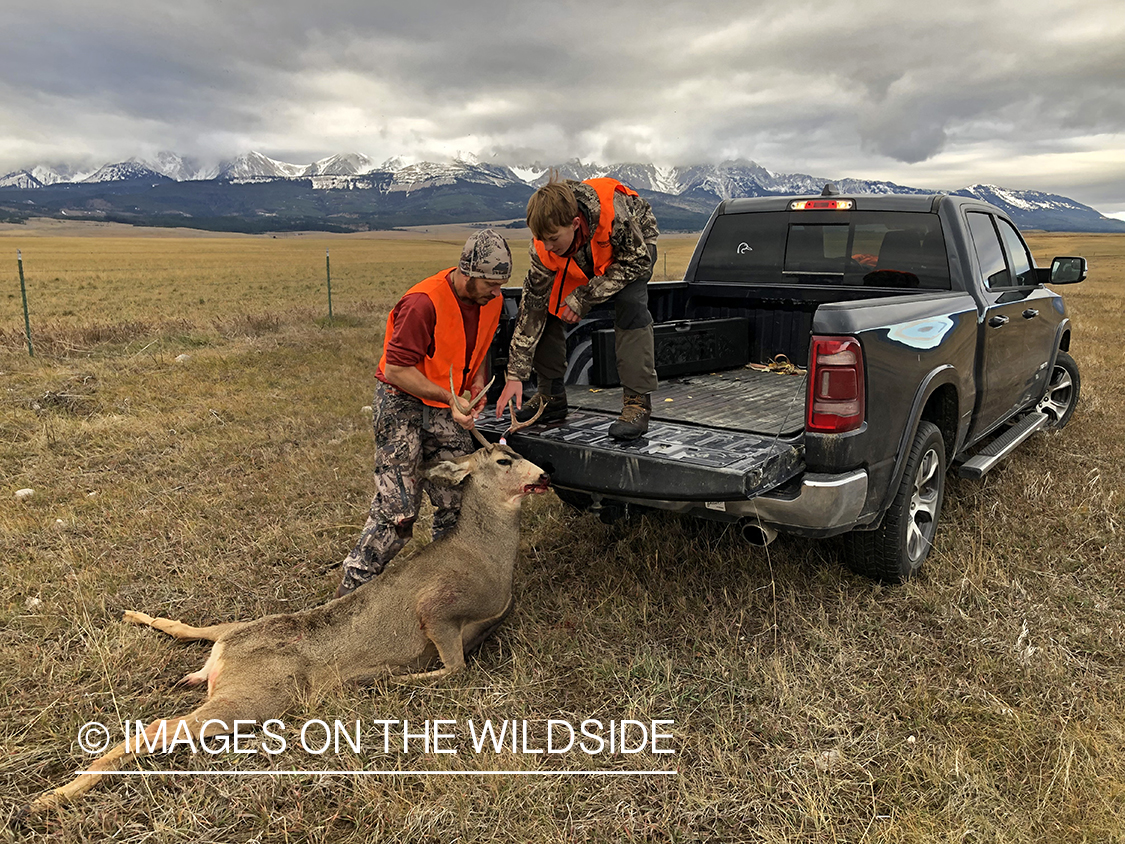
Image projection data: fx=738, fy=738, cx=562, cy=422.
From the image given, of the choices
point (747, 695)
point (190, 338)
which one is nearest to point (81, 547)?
point (747, 695)

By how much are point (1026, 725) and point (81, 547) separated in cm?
534

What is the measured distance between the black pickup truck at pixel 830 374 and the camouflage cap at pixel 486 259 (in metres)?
0.87

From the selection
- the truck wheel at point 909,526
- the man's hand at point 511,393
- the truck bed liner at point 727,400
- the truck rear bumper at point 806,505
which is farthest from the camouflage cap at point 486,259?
the truck wheel at point 909,526

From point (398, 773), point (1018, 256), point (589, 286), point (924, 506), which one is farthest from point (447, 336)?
point (1018, 256)

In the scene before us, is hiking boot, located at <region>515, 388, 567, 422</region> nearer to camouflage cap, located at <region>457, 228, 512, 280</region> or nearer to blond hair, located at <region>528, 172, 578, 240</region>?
camouflage cap, located at <region>457, 228, 512, 280</region>

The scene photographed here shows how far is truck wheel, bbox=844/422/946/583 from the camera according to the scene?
3.89m

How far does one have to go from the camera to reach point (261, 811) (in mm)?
2689

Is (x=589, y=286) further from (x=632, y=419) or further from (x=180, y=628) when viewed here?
(x=180, y=628)

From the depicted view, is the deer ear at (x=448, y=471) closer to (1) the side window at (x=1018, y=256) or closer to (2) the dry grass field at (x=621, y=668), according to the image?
(2) the dry grass field at (x=621, y=668)

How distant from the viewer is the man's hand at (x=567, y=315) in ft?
12.9

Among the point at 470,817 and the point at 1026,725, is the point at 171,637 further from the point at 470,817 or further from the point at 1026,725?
the point at 1026,725

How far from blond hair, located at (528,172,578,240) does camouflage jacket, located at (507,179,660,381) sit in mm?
141

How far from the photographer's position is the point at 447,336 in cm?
369

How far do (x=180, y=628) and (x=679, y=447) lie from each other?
2.67 meters
